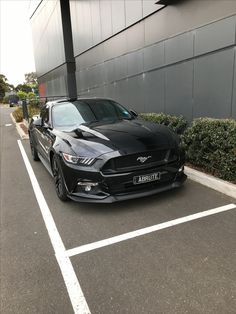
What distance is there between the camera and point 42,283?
108 inches

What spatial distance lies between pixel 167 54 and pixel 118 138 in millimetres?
4619

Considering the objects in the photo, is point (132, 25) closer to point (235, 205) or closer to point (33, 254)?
point (235, 205)

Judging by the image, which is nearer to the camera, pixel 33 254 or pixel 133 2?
pixel 33 254

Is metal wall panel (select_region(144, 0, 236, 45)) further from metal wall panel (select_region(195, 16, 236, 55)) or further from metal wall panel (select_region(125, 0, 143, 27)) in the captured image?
metal wall panel (select_region(125, 0, 143, 27))

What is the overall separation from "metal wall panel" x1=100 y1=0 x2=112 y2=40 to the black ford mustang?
793 cm

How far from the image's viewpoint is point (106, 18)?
11.6 m

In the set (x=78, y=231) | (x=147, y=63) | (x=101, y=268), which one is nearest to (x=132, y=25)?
(x=147, y=63)

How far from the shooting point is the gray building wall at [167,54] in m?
6.02

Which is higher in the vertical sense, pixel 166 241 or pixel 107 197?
pixel 107 197

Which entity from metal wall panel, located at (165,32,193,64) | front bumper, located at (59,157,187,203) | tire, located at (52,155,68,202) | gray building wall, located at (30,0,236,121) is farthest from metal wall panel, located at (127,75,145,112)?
front bumper, located at (59,157,187,203)

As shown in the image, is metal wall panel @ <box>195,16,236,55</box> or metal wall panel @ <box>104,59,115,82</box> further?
metal wall panel @ <box>104,59,115,82</box>

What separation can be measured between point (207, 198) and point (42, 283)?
280cm

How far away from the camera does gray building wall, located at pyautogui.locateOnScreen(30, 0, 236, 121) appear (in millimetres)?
6020

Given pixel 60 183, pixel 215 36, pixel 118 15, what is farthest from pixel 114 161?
pixel 118 15
